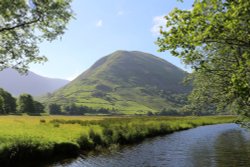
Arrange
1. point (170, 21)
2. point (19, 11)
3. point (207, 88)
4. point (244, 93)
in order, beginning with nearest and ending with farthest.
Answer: point (244, 93) → point (170, 21) → point (19, 11) → point (207, 88)

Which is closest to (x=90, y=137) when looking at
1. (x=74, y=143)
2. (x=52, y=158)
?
(x=74, y=143)

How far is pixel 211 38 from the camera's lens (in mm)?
15133

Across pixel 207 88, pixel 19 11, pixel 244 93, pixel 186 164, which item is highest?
pixel 19 11

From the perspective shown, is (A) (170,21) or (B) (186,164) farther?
(B) (186,164)

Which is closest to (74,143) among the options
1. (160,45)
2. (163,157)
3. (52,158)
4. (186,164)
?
(52,158)

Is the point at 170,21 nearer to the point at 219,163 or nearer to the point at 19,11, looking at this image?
the point at 19,11

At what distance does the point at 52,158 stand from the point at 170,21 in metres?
25.1

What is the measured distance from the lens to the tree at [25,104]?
514 ft

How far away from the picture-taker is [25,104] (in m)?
158

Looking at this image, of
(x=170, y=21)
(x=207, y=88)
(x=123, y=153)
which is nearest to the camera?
(x=170, y=21)

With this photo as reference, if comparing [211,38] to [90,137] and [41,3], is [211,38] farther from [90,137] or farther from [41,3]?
[90,137]

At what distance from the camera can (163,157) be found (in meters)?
39.6

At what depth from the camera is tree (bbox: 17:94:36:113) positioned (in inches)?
6166

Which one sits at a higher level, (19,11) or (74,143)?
(19,11)
